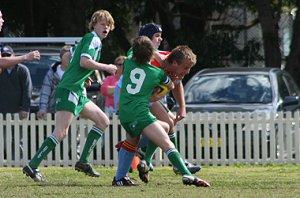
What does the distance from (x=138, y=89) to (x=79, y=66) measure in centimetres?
132

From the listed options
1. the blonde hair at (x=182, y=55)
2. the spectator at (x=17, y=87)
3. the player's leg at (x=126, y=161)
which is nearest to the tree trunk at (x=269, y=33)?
the spectator at (x=17, y=87)

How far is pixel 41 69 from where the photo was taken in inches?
766

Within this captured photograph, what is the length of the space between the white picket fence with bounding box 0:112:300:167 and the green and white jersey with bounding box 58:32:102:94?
5.68 meters

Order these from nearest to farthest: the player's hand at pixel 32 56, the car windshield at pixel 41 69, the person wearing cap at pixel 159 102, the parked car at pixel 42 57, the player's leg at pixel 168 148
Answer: the player's leg at pixel 168 148, the player's hand at pixel 32 56, the person wearing cap at pixel 159 102, the parked car at pixel 42 57, the car windshield at pixel 41 69

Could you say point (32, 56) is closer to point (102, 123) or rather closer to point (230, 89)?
point (102, 123)

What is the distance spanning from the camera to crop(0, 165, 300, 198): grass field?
10.7 metres

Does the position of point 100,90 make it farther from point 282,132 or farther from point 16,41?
point 282,132

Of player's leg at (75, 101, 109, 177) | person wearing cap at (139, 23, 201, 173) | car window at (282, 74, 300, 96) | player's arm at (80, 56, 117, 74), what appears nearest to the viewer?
player's arm at (80, 56, 117, 74)

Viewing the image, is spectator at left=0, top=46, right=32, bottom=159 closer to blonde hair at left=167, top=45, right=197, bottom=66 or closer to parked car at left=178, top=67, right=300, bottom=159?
parked car at left=178, top=67, right=300, bottom=159

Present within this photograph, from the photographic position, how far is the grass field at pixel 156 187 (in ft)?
35.0

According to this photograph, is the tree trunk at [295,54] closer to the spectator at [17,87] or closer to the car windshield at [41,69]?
the car windshield at [41,69]

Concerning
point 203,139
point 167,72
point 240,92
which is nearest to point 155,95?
point 167,72

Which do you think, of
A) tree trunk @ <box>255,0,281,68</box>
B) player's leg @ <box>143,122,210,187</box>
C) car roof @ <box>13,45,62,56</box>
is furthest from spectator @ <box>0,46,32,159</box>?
tree trunk @ <box>255,0,281,68</box>

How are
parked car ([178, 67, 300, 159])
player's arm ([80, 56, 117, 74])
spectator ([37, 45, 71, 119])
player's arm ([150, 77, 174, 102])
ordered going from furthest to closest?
parked car ([178, 67, 300, 159]), spectator ([37, 45, 71, 119]), player's arm ([80, 56, 117, 74]), player's arm ([150, 77, 174, 102])
